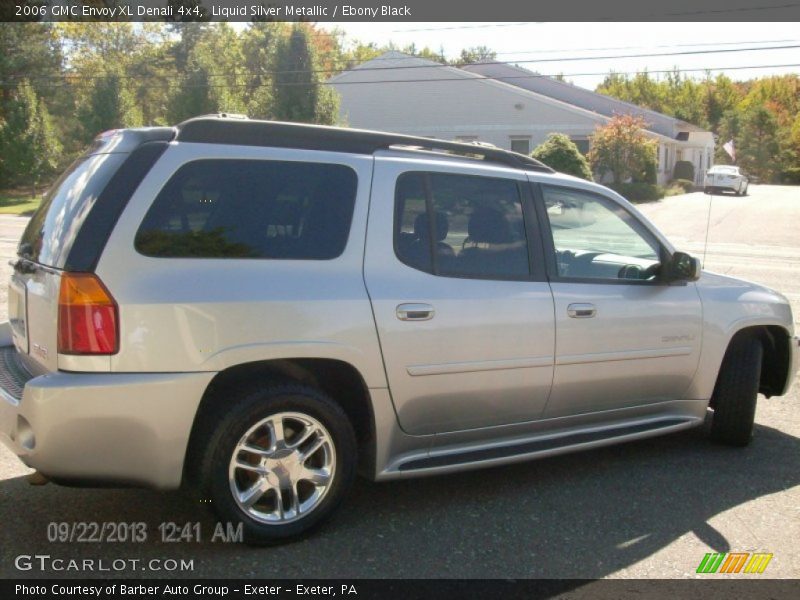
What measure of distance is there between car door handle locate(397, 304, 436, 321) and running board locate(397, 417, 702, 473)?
2.44ft

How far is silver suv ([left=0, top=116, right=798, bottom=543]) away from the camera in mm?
3697

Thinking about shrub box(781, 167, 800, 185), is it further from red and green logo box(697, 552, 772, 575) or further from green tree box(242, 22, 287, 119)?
red and green logo box(697, 552, 772, 575)

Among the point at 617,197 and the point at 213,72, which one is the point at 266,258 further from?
the point at 213,72

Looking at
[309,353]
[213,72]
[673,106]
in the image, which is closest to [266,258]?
Result: [309,353]

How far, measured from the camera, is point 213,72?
39031mm

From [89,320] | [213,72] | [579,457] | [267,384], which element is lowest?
[579,457]

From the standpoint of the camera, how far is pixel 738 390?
5.68 metres

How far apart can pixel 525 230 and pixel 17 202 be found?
40.3m

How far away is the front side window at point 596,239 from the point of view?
16.7ft

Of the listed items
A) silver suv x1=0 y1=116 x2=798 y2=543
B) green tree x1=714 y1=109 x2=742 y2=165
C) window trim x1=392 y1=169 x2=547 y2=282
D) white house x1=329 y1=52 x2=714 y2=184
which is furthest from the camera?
green tree x1=714 y1=109 x2=742 y2=165

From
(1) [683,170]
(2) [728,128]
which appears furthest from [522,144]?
(2) [728,128]

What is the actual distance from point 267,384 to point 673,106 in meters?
92.0

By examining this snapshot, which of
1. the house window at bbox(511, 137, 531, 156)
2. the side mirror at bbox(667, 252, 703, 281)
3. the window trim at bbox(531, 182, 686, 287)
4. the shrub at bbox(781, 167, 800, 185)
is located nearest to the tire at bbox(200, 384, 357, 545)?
the window trim at bbox(531, 182, 686, 287)

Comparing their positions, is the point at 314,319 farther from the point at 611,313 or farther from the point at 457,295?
the point at 611,313
